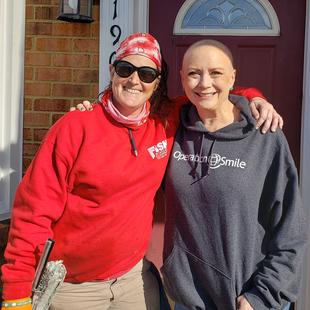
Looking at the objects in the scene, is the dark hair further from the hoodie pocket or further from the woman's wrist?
the woman's wrist

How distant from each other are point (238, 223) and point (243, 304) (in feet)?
1.19

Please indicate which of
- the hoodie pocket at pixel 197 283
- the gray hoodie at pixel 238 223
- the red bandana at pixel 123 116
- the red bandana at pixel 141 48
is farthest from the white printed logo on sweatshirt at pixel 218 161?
the red bandana at pixel 141 48

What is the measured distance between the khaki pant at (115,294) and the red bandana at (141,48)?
113 centimetres

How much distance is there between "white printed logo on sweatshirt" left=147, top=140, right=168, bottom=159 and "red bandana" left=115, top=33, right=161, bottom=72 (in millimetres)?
438

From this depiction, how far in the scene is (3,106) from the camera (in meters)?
2.60

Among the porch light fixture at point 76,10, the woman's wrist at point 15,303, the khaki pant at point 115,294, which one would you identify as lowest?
the khaki pant at point 115,294

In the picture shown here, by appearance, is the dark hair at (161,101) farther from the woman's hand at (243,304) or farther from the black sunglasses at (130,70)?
the woman's hand at (243,304)

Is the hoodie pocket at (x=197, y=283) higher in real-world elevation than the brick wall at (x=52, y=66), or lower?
lower

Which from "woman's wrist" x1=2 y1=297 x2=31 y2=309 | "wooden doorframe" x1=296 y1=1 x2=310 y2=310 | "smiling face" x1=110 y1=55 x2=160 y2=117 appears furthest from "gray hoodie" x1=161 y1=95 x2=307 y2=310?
"wooden doorframe" x1=296 y1=1 x2=310 y2=310

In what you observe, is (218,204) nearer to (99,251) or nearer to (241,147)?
(241,147)

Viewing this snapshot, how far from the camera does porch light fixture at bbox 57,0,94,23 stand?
2.51 metres

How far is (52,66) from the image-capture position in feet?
8.82

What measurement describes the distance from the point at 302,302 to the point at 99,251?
6.15 ft

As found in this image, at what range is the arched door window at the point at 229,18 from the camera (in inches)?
107
